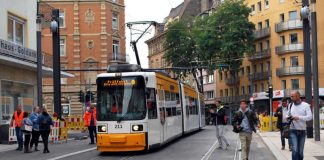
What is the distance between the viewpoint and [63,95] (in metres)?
64.9

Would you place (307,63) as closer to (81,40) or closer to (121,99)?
(121,99)

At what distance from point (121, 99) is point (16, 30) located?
14782mm

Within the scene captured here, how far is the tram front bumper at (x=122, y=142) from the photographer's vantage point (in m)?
17.9

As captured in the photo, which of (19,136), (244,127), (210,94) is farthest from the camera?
(210,94)

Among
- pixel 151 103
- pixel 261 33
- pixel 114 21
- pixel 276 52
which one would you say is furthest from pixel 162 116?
pixel 261 33

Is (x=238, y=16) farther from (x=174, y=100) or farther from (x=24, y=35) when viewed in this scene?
(x=174, y=100)

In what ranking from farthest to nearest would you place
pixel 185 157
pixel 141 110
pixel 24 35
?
pixel 24 35 → pixel 141 110 → pixel 185 157

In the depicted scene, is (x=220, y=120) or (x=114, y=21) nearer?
(x=220, y=120)

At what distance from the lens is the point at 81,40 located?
65438mm

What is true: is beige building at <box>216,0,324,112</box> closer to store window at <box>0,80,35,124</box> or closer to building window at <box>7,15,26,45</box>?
store window at <box>0,80,35,124</box>

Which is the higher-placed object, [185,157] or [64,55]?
[64,55]

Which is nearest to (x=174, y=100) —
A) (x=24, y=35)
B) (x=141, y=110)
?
(x=141, y=110)

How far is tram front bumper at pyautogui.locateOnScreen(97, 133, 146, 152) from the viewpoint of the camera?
17.9 m

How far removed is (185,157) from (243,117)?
340 centimetres
